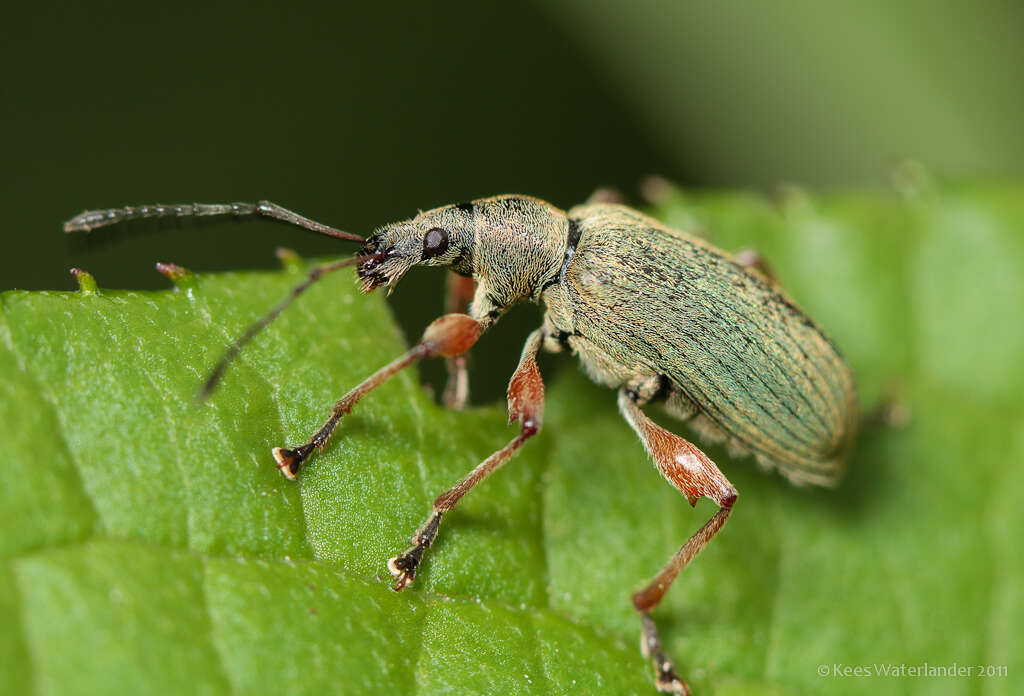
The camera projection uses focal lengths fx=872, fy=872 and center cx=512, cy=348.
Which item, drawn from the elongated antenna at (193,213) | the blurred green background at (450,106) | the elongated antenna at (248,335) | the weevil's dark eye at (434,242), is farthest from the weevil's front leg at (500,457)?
the blurred green background at (450,106)

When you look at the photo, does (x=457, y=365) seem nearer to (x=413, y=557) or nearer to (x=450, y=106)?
(x=413, y=557)

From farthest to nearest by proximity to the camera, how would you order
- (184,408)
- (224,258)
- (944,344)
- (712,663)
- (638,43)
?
(638,43) < (224,258) < (944,344) < (712,663) < (184,408)

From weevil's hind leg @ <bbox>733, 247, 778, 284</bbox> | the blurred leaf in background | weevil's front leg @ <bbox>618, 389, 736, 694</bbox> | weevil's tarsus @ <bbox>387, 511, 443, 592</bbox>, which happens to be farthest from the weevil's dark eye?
the blurred leaf in background

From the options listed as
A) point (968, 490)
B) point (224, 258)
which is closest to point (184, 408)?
point (224, 258)

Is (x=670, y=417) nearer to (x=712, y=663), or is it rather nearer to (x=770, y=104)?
(x=712, y=663)

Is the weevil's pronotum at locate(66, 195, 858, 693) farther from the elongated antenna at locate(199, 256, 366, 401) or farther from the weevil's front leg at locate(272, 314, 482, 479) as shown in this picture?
the elongated antenna at locate(199, 256, 366, 401)
